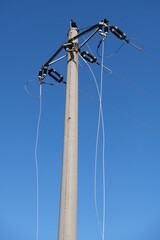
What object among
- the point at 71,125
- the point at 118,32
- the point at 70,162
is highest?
the point at 118,32

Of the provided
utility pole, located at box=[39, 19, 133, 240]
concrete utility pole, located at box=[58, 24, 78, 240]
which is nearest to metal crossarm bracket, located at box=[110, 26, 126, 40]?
utility pole, located at box=[39, 19, 133, 240]

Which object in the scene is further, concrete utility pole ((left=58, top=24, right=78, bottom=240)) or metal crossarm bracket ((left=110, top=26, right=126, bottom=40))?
metal crossarm bracket ((left=110, top=26, right=126, bottom=40))

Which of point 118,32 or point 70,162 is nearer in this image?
point 70,162

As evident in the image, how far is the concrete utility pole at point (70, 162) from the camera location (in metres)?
4.11

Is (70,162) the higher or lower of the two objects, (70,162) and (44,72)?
the lower

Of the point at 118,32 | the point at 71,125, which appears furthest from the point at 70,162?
the point at 118,32

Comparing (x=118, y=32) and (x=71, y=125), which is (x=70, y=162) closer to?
(x=71, y=125)

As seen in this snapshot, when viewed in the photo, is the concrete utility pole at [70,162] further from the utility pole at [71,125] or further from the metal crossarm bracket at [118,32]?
the metal crossarm bracket at [118,32]

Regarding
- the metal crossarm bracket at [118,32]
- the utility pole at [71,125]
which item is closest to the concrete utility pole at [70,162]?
the utility pole at [71,125]

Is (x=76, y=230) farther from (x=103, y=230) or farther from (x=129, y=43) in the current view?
(x=129, y=43)

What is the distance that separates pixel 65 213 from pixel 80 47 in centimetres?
322

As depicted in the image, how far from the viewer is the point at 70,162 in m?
4.47

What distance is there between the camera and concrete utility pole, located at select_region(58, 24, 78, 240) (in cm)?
411

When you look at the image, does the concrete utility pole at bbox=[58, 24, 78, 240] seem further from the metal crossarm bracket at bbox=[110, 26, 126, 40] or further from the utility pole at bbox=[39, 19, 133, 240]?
the metal crossarm bracket at bbox=[110, 26, 126, 40]
